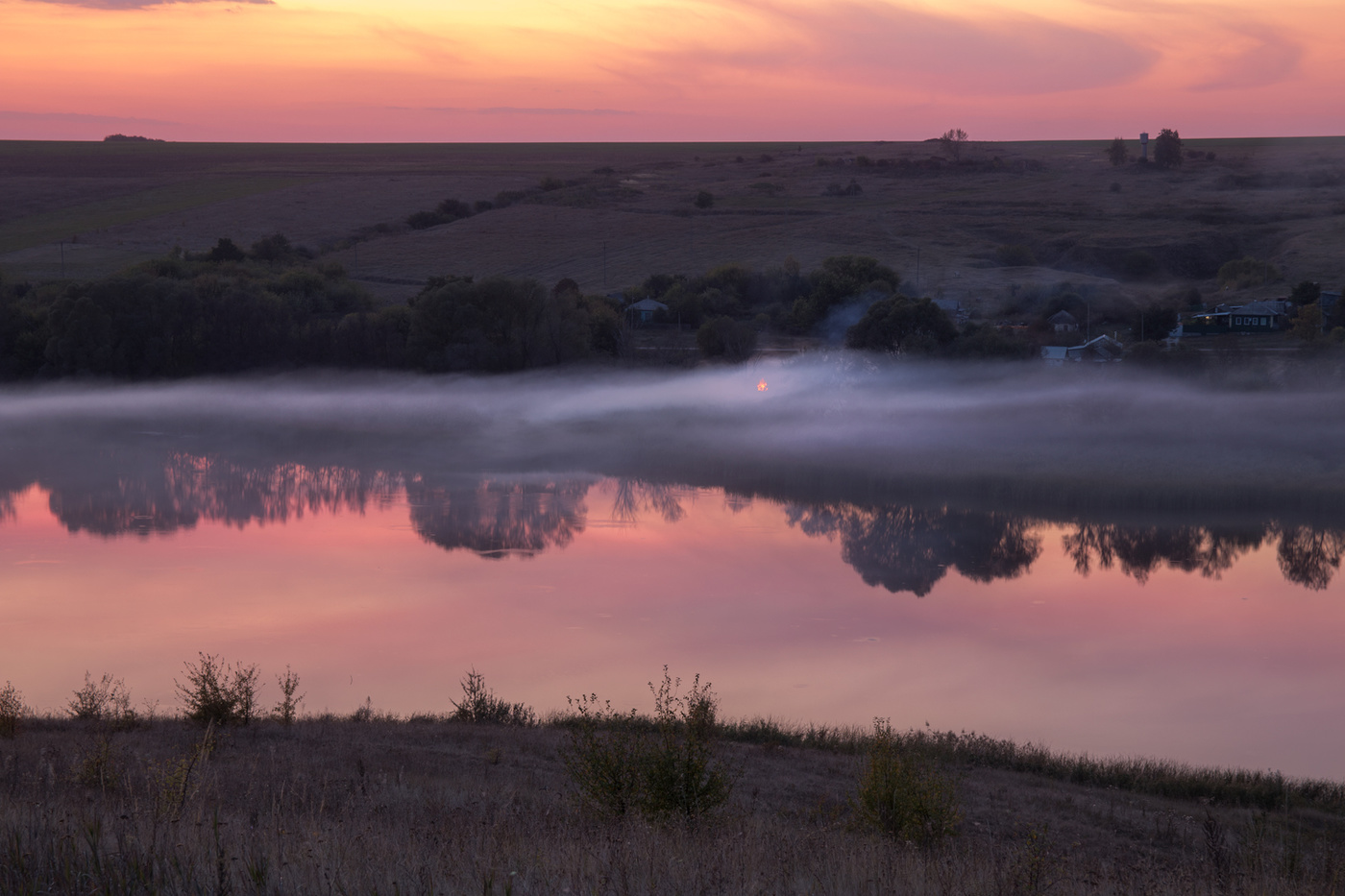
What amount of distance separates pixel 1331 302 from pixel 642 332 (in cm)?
3618

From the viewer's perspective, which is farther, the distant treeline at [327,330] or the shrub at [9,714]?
the distant treeline at [327,330]

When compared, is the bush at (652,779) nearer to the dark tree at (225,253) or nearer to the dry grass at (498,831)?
the dry grass at (498,831)

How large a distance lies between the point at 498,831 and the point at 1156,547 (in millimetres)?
27976

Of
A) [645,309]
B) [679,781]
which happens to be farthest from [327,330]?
[679,781]

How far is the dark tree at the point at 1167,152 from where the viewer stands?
11600 centimetres

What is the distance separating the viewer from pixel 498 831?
7.34 m

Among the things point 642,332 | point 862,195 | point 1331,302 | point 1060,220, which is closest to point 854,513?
point 642,332

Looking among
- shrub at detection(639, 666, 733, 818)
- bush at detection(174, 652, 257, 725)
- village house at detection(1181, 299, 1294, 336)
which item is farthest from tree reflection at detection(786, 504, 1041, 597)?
village house at detection(1181, 299, 1294, 336)

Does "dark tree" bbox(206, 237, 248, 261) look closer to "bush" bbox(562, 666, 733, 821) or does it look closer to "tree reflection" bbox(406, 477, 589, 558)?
"tree reflection" bbox(406, 477, 589, 558)

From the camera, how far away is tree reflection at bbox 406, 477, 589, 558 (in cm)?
3038

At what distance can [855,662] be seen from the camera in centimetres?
2053

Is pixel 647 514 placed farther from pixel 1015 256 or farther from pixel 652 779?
pixel 1015 256

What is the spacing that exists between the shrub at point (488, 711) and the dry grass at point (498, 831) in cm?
97

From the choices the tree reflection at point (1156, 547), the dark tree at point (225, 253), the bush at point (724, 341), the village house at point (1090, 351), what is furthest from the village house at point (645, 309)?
the tree reflection at point (1156, 547)
